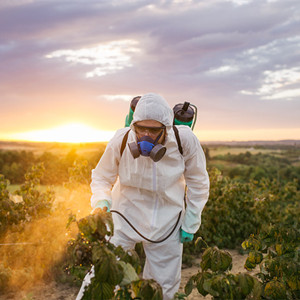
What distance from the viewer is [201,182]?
8.75 feet

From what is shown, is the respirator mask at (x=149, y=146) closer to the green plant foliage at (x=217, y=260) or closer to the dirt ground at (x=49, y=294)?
the green plant foliage at (x=217, y=260)

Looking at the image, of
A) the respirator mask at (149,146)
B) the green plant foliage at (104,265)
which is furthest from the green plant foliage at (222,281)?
the respirator mask at (149,146)

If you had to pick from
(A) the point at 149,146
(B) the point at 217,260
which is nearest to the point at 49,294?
(A) the point at 149,146

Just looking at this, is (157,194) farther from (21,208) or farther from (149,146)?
(21,208)

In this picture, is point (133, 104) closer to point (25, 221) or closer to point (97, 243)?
point (97, 243)

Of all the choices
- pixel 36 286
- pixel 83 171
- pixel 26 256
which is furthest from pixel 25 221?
pixel 83 171

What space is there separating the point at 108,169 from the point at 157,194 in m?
0.45

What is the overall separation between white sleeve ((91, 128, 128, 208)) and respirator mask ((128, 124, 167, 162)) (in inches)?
12.0

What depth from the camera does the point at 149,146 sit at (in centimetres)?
226

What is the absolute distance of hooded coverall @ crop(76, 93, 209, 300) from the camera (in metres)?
2.50

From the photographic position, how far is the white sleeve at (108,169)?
8.49 ft

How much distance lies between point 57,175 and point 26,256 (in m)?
5.12

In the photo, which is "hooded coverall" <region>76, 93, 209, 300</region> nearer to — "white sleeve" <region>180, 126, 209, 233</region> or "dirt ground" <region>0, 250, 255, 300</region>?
"white sleeve" <region>180, 126, 209, 233</region>

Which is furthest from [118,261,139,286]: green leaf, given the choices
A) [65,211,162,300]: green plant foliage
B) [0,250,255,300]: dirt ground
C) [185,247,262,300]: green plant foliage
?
[0,250,255,300]: dirt ground
